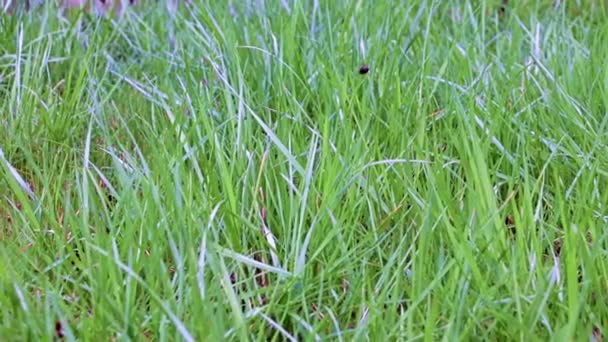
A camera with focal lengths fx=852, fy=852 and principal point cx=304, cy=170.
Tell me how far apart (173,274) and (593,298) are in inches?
21.1

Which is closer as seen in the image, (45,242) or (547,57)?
(45,242)

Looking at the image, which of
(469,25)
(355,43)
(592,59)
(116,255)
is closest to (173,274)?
(116,255)

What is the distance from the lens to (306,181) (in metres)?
1.19

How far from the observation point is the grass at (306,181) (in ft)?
3.22

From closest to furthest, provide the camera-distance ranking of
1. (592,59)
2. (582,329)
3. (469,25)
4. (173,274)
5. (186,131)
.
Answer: (582,329) < (173,274) < (186,131) < (592,59) < (469,25)

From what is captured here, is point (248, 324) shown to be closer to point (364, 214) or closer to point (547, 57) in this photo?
point (364, 214)

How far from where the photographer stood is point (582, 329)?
35.8 inches

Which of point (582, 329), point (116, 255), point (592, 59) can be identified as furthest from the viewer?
point (592, 59)

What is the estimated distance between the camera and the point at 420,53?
172 centimetres

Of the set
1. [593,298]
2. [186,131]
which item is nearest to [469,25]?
[186,131]

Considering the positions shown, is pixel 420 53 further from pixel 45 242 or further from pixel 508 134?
pixel 45 242

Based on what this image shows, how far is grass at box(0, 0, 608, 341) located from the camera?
98cm

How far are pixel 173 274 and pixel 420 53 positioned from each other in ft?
2.67

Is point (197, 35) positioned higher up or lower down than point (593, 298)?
higher up
